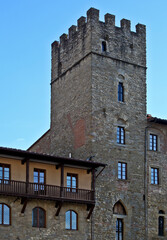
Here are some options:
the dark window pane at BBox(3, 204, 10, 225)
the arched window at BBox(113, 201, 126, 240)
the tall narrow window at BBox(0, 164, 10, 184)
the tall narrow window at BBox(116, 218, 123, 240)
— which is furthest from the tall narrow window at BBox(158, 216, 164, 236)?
the tall narrow window at BBox(0, 164, 10, 184)

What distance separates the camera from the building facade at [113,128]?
43844 millimetres

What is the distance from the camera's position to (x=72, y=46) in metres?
49.3

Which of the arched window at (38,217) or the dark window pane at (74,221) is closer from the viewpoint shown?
the arched window at (38,217)

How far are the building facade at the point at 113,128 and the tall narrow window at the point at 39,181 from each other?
3366mm

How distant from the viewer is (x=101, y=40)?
46906 mm

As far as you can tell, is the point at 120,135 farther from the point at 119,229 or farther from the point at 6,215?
the point at 6,215

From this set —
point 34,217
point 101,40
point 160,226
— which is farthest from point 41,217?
point 101,40

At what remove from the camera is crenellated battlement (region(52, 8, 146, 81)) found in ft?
153

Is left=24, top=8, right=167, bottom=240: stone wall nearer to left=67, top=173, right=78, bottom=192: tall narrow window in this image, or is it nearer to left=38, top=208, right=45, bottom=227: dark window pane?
left=67, top=173, right=78, bottom=192: tall narrow window

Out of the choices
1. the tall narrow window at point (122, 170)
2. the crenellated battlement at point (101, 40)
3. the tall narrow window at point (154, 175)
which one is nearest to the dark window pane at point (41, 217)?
the tall narrow window at point (122, 170)

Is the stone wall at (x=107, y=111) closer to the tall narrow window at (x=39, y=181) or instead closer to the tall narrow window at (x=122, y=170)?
the tall narrow window at (x=122, y=170)

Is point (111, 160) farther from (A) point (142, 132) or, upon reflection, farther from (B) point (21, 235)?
(B) point (21, 235)

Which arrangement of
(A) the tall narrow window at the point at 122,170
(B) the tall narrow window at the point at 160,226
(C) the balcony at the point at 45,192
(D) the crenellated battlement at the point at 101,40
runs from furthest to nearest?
(D) the crenellated battlement at the point at 101,40, (B) the tall narrow window at the point at 160,226, (A) the tall narrow window at the point at 122,170, (C) the balcony at the point at 45,192

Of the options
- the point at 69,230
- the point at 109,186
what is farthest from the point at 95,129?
the point at 69,230
